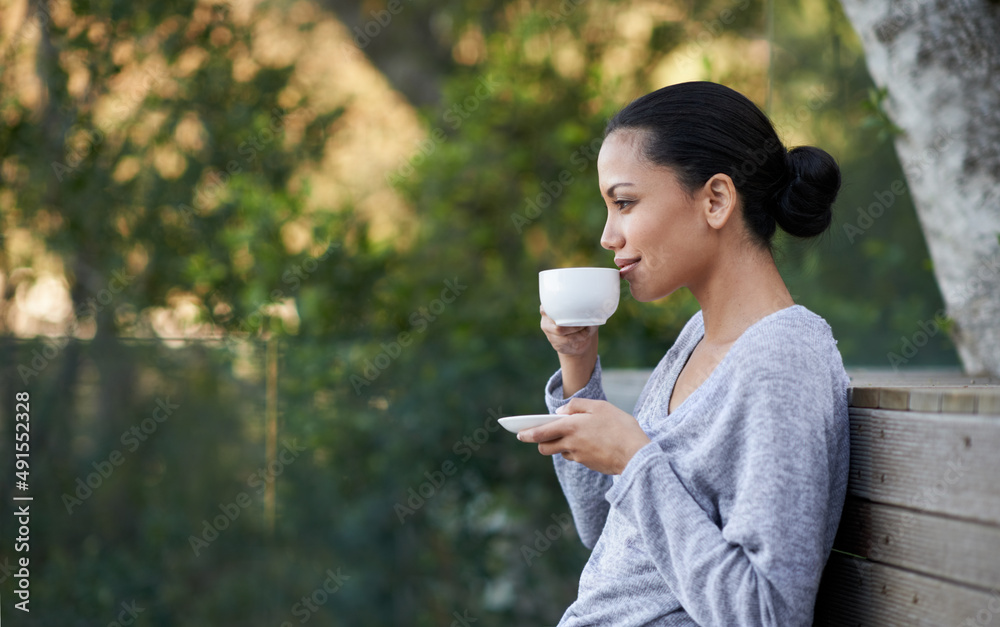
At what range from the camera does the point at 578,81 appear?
4.56 m

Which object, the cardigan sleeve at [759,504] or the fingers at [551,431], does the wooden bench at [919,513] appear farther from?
the fingers at [551,431]

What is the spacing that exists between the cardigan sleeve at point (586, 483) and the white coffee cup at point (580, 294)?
0.78 ft

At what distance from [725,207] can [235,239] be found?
2999 mm

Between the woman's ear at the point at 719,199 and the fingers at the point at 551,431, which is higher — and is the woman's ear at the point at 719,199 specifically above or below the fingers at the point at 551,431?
above

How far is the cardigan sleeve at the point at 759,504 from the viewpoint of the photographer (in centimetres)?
108

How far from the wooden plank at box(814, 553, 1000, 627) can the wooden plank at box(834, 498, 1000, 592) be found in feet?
0.04

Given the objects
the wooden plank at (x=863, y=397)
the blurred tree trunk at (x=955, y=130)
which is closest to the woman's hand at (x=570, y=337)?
the wooden plank at (x=863, y=397)

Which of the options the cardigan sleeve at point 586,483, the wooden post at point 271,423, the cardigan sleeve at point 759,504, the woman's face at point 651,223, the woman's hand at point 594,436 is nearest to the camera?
the cardigan sleeve at point 759,504

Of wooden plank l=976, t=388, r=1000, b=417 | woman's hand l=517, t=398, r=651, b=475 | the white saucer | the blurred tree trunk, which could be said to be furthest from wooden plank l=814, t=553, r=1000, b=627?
the blurred tree trunk

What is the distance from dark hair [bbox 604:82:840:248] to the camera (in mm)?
1326

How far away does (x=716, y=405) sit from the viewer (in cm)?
123

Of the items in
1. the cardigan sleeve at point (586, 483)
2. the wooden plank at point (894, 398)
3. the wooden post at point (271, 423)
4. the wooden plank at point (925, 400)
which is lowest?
the wooden post at point (271, 423)

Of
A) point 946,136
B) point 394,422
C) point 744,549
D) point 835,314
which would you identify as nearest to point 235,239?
point 394,422

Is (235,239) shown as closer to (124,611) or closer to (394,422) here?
(394,422)
